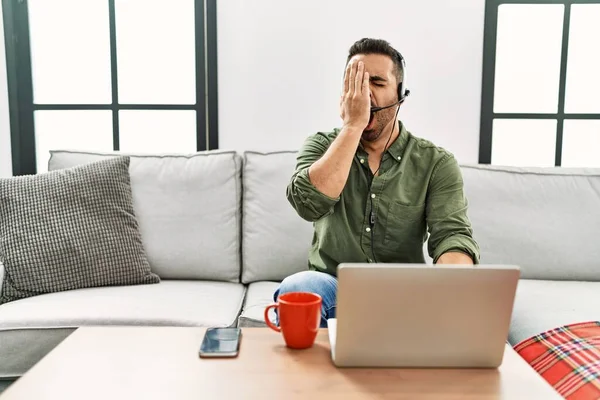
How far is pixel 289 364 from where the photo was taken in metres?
0.83

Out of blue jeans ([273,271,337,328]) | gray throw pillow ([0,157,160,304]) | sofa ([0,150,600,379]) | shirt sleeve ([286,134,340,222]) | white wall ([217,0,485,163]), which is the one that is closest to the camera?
blue jeans ([273,271,337,328])

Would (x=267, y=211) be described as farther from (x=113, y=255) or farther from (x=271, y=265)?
(x=113, y=255)

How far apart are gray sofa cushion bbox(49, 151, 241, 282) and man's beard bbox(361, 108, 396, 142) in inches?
26.8

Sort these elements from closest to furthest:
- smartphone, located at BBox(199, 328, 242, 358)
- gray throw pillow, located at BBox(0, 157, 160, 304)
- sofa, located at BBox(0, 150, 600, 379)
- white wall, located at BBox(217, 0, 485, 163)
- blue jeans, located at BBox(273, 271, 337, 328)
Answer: smartphone, located at BBox(199, 328, 242, 358)
blue jeans, located at BBox(273, 271, 337, 328)
gray throw pillow, located at BBox(0, 157, 160, 304)
sofa, located at BBox(0, 150, 600, 379)
white wall, located at BBox(217, 0, 485, 163)

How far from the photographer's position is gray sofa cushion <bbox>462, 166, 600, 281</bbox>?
1.83 m

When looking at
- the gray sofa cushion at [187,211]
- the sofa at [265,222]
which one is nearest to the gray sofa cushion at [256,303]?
the sofa at [265,222]

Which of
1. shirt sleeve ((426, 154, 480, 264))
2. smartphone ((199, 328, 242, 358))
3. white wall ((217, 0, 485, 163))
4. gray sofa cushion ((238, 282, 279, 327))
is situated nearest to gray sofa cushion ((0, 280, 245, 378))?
gray sofa cushion ((238, 282, 279, 327))

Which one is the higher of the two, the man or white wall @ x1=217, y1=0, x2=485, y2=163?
white wall @ x1=217, y1=0, x2=485, y2=163

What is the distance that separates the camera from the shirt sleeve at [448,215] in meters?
1.27

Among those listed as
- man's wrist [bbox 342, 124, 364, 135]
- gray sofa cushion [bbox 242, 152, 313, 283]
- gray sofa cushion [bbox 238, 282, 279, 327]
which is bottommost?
gray sofa cushion [bbox 238, 282, 279, 327]

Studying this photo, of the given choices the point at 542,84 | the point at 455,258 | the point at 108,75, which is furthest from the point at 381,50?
the point at 108,75

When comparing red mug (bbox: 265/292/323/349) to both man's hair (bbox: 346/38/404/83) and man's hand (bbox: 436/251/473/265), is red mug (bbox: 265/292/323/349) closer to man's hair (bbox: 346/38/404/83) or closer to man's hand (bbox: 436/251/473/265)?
man's hand (bbox: 436/251/473/265)

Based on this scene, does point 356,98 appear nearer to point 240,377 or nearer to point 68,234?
point 240,377

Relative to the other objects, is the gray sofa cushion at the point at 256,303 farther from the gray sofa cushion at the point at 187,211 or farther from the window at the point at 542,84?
the window at the point at 542,84
